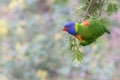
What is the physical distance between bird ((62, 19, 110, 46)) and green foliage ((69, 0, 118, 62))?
0.06 ft

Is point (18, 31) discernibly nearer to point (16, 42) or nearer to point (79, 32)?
point (16, 42)

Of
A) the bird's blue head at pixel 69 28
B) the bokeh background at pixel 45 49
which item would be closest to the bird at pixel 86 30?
the bird's blue head at pixel 69 28

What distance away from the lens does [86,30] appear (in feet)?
3.11

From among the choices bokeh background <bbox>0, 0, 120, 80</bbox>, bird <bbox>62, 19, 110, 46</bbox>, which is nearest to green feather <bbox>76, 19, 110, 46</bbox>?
bird <bbox>62, 19, 110, 46</bbox>

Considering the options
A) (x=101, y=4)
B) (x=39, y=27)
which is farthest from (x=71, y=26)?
(x=39, y=27)

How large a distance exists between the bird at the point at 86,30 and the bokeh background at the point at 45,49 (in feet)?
6.85

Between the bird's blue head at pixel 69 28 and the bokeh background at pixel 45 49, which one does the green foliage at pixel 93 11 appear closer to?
the bird's blue head at pixel 69 28

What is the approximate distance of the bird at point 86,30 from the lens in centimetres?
91

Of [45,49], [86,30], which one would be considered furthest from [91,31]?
[45,49]

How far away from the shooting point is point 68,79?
3629 millimetres

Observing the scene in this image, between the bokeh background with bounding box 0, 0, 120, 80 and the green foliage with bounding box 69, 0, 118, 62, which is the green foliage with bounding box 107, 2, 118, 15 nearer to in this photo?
the green foliage with bounding box 69, 0, 118, 62

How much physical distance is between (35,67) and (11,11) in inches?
27.3

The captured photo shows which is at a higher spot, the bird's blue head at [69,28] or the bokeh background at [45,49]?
the bokeh background at [45,49]

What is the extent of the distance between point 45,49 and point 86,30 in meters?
2.84
